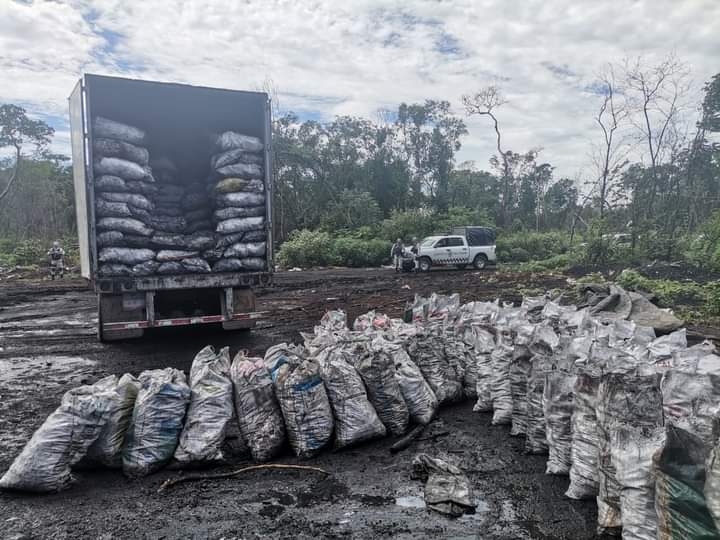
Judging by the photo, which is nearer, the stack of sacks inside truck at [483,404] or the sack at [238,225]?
the stack of sacks inside truck at [483,404]

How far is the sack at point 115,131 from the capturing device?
6.39 meters

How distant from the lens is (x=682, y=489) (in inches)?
80.1

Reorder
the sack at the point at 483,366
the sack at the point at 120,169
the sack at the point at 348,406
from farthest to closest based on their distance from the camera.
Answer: the sack at the point at 120,169 < the sack at the point at 483,366 < the sack at the point at 348,406

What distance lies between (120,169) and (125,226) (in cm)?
72

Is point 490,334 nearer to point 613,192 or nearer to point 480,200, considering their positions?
point 613,192

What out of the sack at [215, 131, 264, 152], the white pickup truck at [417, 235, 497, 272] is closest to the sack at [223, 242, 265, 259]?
the sack at [215, 131, 264, 152]

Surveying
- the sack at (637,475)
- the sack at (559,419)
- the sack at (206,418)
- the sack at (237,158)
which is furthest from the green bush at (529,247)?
the sack at (637,475)

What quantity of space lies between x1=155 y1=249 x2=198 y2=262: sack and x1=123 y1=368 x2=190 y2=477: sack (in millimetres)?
3496

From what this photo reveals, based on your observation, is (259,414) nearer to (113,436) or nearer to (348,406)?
(348,406)

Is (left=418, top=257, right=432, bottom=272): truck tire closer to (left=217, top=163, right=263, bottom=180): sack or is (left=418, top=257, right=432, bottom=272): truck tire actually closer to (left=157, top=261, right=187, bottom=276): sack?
(left=217, top=163, right=263, bottom=180): sack

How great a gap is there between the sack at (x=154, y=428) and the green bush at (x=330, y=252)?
21.1 metres

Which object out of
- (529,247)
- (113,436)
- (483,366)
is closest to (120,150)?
(113,436)

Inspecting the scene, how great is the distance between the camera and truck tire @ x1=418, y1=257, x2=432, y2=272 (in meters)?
20.4

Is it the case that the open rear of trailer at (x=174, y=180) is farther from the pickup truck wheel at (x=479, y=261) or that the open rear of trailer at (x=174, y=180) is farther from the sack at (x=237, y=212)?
the pickup truck wheel at (x=479, y=261)
